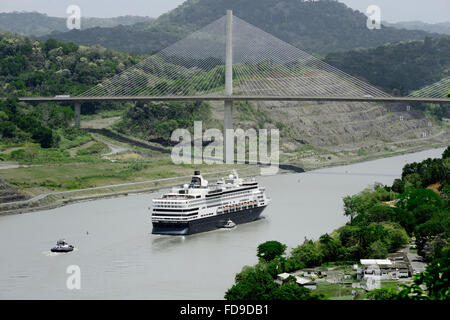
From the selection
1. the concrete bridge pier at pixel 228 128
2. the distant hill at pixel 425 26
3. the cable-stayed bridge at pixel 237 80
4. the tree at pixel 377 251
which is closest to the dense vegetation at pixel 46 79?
the cable-stayed bridge at pixel 237 80

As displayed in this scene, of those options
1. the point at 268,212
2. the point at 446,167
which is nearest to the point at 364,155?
the point at 446,167

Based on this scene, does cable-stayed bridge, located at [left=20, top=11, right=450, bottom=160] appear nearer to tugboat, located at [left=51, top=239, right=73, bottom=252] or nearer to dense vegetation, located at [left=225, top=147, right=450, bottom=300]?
dense vegetation, located at [left=225, top=147, right=450, bottom=300]

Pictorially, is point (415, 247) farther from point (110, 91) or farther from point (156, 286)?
point (110, 91)

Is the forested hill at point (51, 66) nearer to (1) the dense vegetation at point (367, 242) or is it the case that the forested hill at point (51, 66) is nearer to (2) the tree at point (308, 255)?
(1) the dense vegetation at point (367, 242)

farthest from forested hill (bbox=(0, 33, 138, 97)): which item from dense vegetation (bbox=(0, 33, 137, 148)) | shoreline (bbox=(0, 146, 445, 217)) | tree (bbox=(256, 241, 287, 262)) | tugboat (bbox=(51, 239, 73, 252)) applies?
tree (bbox=(256, 241, 287, 262))

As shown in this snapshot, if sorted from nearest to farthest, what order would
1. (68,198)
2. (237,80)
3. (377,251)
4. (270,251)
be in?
1. (377,251)
2. (270,251)
3. (68,198)
4. (237,80)

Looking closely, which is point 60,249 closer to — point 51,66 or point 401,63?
point 51,66

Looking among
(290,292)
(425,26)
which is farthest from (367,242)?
(425,26)
